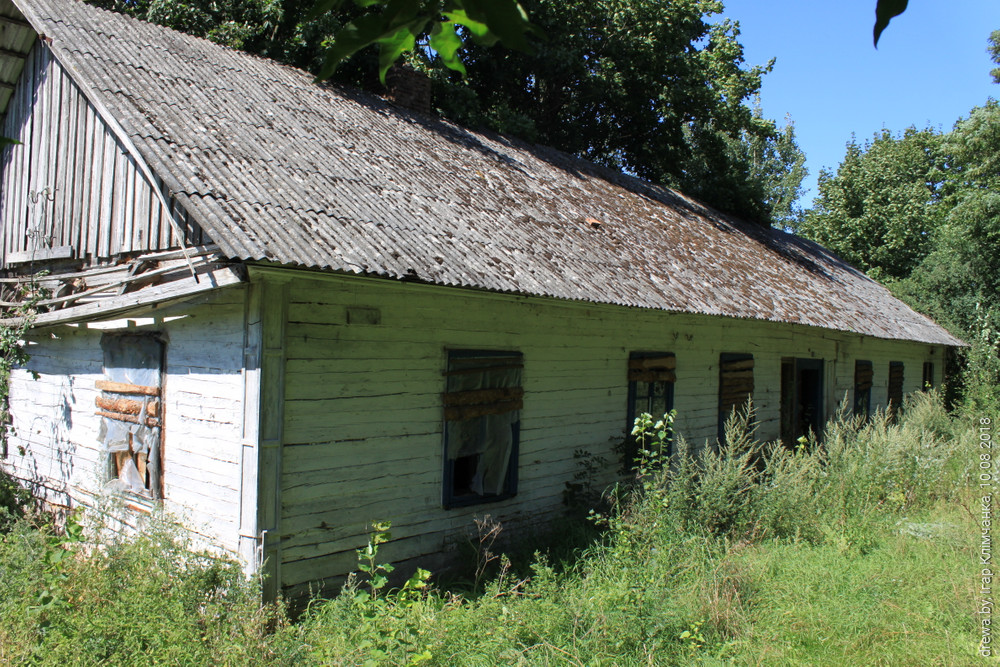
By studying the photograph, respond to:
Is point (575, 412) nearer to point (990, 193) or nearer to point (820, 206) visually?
point (990, 193)

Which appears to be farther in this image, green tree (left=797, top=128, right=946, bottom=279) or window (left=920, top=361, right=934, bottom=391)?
green tree (left=797, top=128, right=946, bottom=279)

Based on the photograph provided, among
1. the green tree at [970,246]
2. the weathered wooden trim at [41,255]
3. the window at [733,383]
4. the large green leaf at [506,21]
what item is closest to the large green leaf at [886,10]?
the large green leaf at [506,21]

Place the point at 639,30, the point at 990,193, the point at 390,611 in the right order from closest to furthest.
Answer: the point at 390,611
the point at 639,30
the point at 990,193

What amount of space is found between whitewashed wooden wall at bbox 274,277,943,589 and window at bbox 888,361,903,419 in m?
9.50

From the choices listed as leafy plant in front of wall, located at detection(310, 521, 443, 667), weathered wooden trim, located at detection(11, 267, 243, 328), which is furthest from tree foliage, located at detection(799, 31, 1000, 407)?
weathered wooden trim, located at detection(11, 267, 243, 328)

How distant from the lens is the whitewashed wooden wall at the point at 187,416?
5223 mm

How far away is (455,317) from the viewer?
→ 6512mm

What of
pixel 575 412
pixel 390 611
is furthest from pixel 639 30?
pixel 390 611

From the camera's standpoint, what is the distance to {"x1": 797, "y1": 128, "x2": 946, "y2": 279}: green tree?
2548cm

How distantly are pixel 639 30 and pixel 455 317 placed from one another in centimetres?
1420

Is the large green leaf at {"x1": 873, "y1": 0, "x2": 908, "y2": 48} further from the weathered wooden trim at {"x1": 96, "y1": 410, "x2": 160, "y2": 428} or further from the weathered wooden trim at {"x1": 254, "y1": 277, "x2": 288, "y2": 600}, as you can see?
the weathered wooden trim at {"x1": 96, "y1": 410, "x2": 160, "y2": 428}

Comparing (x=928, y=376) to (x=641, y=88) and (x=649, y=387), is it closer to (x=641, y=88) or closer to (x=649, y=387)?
(x=641, y=88)

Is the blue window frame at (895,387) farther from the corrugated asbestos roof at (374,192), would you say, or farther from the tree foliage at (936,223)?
the corrugated asbestos roof at (374,192)

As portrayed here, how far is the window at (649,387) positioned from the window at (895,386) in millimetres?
9002
